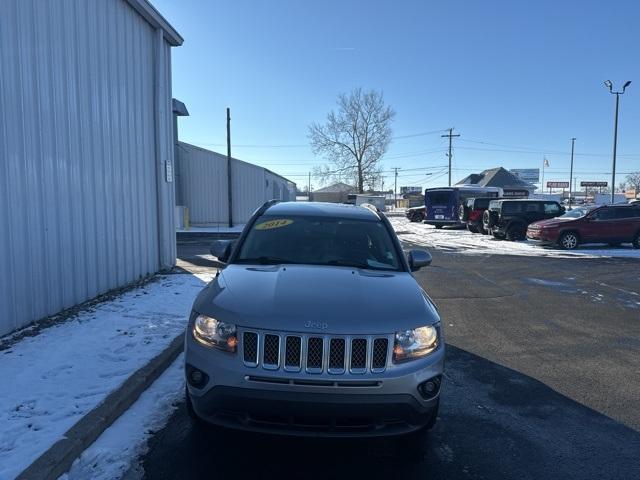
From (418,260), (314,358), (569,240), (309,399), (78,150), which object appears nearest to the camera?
(309,399)

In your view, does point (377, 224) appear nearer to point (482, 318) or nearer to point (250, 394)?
point (250, 394)

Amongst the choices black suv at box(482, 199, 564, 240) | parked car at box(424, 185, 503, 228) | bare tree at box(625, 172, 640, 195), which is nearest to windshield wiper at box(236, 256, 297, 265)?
black suv at box(482, 199, 564, 240)

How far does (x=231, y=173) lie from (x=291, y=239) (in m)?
24.4

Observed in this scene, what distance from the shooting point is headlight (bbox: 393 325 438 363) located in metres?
3.13

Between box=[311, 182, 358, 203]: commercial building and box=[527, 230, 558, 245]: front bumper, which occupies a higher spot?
box=[311, 182, 358, 203]: commercial building

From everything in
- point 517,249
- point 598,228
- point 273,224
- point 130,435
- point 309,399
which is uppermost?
point 273,224

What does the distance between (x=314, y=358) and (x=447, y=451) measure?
1.33 m

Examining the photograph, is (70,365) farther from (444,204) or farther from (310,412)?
(444,204)

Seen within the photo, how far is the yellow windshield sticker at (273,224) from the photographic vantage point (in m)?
4.81

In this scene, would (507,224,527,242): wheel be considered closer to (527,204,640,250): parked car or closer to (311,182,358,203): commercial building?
(527,204,640,250): parked car

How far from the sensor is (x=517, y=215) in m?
22.7

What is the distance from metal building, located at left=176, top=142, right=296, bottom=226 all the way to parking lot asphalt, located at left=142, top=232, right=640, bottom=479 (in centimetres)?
2235

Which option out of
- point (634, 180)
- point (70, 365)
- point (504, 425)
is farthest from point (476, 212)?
point (634, 180)

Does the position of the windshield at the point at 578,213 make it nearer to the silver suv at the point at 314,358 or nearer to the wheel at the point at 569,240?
the wheel at the point at 569,240
